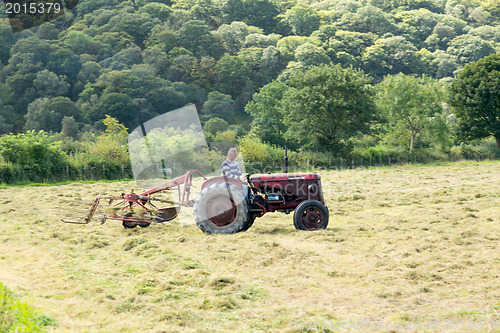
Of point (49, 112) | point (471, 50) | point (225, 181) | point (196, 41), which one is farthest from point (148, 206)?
point (471, 50)

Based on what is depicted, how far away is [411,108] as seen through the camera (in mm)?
39406

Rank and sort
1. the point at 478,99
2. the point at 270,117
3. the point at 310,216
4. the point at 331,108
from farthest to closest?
the point at 270,117, the point at 478,99, the point at 331,108, the point at 310,216

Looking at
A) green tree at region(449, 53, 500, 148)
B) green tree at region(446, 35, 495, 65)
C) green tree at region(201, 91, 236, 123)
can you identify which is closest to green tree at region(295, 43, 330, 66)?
green tree at region(201, 91, 236, 123)

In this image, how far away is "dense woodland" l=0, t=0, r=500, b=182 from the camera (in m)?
34.1

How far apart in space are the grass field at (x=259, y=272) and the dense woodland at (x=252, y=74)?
15987mm

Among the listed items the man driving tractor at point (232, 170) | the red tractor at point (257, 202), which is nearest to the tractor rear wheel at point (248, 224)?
the red tractor at point (257, 202)

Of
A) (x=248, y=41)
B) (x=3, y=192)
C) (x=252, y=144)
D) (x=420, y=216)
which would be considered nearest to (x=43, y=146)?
(x=3, y=192)

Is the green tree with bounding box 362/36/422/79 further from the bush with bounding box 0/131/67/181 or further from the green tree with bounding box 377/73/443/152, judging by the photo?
the bush with bounding box 0/131/67/181

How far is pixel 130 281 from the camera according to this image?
20.7 ft

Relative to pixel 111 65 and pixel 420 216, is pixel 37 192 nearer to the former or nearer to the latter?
pixel 420 216

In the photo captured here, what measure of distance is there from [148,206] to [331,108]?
80.9 ft

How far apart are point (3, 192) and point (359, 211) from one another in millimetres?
11811

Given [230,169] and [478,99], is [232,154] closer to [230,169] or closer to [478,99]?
[230,169]

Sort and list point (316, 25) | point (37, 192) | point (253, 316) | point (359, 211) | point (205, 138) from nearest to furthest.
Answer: point (253, 316) < point (205, 138) < point (359, 211) < point (37, 192) < point (316, 25)
